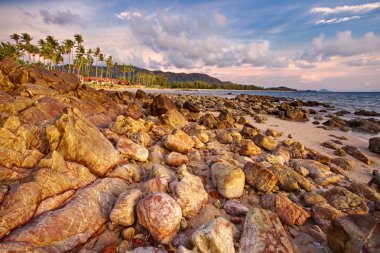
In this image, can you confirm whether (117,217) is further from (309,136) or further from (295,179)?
(309,136)

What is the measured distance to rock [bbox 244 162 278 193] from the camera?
5.71 metres

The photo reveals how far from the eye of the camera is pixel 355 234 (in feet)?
11.4

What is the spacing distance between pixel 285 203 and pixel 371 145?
33.9ft

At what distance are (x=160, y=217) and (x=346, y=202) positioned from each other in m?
4.75

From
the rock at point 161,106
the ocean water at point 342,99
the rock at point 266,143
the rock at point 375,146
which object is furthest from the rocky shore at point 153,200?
the ocean water at point 342,99

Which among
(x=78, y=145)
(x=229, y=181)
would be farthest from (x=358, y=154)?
(x=78, y=145)

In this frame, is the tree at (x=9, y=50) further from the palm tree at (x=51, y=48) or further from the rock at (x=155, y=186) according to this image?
the rock at (x=155, y=186)

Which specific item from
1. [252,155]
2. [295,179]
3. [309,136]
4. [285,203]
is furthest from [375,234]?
[309,136]

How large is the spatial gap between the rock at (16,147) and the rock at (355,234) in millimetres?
6111

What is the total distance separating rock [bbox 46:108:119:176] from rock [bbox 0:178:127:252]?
31.2 inches

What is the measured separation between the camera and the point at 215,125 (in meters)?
13.8

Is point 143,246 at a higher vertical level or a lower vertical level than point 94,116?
lower

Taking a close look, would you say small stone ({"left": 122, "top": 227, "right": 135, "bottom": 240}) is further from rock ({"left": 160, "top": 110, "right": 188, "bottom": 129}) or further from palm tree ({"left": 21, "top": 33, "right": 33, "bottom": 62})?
palm tree ({"left": 21, "top": 33, "right": 33, "bottom": 62})

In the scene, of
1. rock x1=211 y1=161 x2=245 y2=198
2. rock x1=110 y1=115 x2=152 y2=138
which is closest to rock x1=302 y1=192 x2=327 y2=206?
rock x1=211 y1=161 x2=245 y2=198
